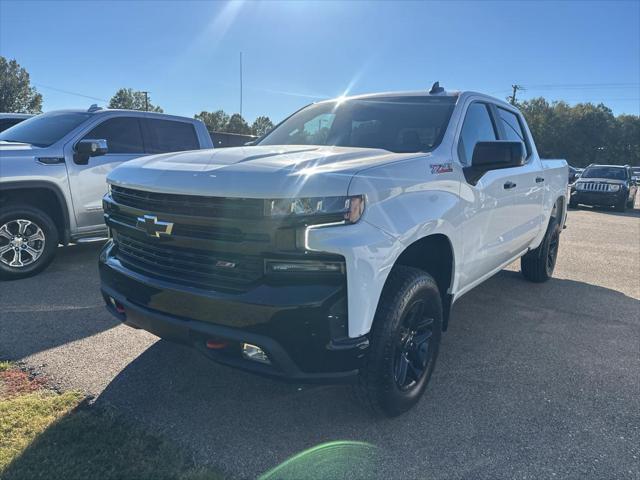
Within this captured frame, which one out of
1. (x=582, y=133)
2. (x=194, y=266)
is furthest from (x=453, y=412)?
(x=582, y=133)

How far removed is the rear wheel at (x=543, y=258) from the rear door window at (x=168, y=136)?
473 cm

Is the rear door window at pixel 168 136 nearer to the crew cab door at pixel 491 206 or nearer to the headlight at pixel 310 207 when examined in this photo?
the crew cab door at pixel 491 206

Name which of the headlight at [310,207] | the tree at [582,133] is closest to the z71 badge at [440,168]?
the headlight at [310,207]

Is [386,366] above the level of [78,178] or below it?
below

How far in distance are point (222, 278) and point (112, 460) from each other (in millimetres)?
991

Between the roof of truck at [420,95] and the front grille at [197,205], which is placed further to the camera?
the roof of truck at [420,95]

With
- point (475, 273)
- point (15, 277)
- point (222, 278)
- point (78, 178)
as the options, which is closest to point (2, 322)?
point (15, 277)

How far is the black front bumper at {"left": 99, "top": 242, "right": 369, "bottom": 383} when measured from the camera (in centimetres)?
215

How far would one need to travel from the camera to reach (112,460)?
2281 mm

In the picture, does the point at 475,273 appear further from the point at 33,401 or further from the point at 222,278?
the point at 33,401

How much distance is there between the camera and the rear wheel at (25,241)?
16.5ft

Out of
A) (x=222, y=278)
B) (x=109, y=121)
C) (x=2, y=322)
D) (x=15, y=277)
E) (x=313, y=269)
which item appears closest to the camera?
(x=313, y=269)

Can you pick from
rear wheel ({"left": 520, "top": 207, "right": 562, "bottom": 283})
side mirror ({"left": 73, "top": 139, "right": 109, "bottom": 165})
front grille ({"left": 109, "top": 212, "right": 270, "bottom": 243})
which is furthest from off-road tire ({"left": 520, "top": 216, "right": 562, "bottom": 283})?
side mirror ({"left": 73, "top": 139, "right": 109, "bottom": 165})

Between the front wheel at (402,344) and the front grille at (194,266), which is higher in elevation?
the front grille at (194,266)
